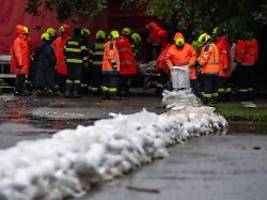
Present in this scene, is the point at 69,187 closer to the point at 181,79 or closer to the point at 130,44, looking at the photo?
the point at 181,79

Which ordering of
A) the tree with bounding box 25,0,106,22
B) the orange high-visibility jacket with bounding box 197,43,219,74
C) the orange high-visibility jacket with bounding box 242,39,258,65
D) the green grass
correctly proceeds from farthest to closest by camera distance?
the tree with bounding box 25,0,106,22
the orange high-visibility jacket with bounding box 242,39,258,65
the orange high-visibility jacket with bounding box 197,43,219,74
the green grass

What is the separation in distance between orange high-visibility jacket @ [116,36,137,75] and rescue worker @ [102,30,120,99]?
93 centimetres

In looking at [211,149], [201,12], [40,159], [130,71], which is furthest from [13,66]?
[40,159]

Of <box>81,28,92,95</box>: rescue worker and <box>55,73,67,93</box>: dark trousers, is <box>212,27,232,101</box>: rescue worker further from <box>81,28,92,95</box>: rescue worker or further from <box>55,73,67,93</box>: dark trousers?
<box>55,73,67,93</box>: dark trousers

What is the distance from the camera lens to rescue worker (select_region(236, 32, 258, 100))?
1820 centimetres

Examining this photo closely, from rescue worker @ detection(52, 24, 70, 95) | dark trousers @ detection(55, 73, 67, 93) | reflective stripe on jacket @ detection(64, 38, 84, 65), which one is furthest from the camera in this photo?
dark trousers @ detection(55, 73, 67, 93)

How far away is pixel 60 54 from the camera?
66.4 feet

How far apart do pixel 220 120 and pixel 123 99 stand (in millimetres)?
7137

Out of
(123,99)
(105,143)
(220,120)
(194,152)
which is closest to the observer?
(105,143)

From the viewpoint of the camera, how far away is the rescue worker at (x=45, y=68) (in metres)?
19.9

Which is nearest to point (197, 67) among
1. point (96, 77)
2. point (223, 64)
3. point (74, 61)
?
point (223, 64)

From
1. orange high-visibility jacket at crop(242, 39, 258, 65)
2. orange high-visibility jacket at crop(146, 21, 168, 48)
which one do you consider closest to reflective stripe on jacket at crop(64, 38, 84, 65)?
orange high-visibility jacket at crop(146, 21, 168, 48)

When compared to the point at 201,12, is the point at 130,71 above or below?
below

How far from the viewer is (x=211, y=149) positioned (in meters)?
9.34
